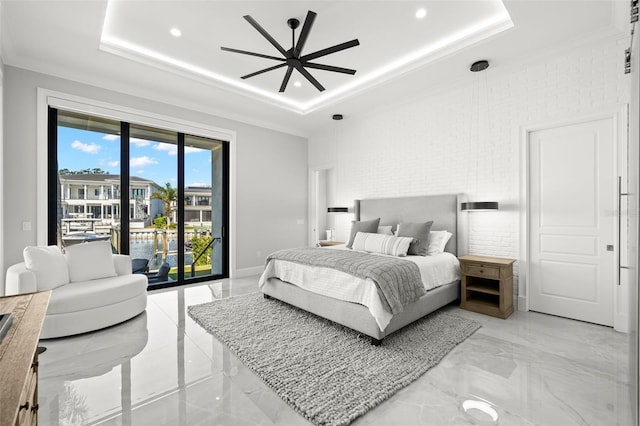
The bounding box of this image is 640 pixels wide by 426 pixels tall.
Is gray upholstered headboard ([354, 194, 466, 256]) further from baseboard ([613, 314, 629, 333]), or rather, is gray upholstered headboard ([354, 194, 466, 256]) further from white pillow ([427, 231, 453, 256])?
baseboard ([613, 314, 629, 333])

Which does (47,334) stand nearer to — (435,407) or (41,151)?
(41,151)

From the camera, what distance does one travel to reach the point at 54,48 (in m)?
3.25

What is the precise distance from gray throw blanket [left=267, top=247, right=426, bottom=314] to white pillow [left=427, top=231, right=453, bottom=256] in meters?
1.02

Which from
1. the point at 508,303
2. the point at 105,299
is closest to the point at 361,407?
the point at 508,303

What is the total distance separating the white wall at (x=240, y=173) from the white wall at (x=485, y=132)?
4.83 feet

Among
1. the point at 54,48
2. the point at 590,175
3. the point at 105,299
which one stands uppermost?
the point at 54,48

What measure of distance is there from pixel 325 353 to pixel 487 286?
7.71ft

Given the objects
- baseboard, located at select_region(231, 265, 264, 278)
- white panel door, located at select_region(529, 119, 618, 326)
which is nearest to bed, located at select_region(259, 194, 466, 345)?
white panel door, located at select_region(529, 119, 618, 326)

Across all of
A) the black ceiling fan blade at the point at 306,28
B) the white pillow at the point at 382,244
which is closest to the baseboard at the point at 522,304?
the white pillow at the point at 382,244

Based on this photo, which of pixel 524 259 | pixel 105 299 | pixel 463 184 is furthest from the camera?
pixel 463 184

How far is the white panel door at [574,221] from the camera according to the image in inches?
120

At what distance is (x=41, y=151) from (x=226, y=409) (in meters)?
3.89

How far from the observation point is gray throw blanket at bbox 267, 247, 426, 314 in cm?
257

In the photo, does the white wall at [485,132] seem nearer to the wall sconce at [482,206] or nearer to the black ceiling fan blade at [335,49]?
the wall sconce at [482,206]
